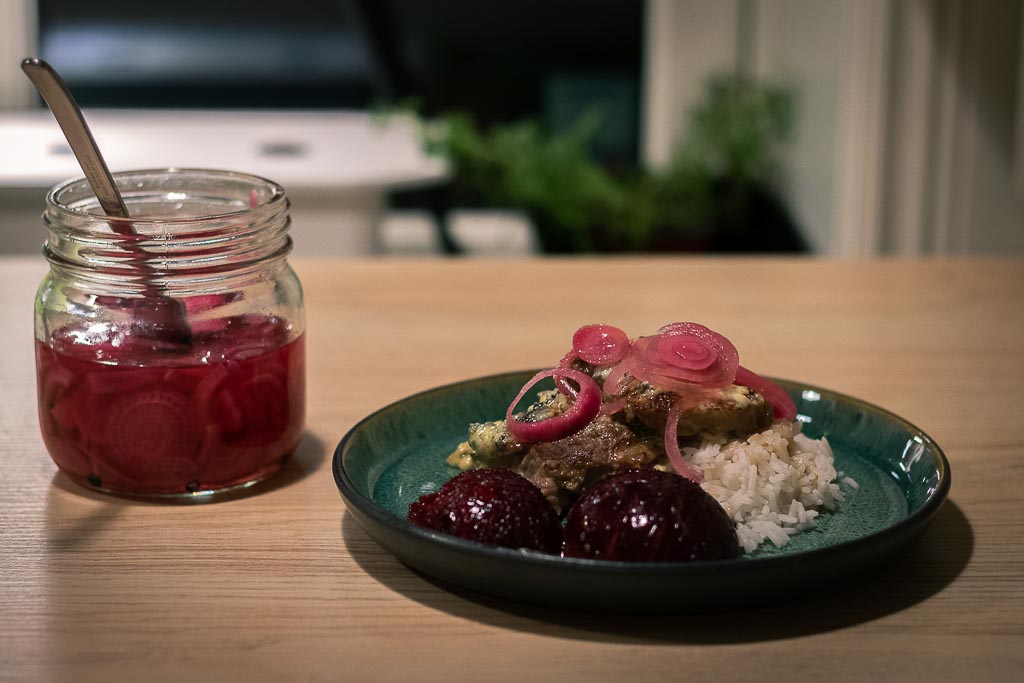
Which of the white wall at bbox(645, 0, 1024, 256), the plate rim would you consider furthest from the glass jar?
the white wall at bbox(645, 0, 1024, 256)

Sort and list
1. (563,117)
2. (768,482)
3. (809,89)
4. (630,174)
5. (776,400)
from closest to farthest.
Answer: (768,482) < (776,400) < (809,89) < (630,174) < (563,117)

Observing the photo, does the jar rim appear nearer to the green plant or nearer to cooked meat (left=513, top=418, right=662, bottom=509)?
cooked meat (left=513, top=418, right=662, bottom=509)

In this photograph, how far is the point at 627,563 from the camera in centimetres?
64

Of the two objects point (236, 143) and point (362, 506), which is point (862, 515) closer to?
point (362, 506)

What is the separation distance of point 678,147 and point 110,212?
109 inches

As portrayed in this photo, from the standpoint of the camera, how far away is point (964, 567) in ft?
2.43

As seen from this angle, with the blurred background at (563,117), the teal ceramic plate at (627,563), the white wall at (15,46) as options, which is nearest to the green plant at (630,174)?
the blurred background at (563,117)

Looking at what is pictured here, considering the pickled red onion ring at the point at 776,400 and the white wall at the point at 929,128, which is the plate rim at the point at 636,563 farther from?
the white wall at the point at 929,128

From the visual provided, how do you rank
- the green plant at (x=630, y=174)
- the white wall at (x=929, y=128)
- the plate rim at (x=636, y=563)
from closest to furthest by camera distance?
the plate rim at (x=636, y=563), the white wall at (x=929, y=128), the green plant at (x=630, y=174)

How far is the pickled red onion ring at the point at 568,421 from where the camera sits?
81cm

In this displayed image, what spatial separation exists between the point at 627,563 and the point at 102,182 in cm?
45

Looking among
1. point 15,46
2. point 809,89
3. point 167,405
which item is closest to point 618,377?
point 167,405

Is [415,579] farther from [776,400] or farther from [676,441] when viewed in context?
[776,400]

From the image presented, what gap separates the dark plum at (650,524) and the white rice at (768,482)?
0.05 metres
